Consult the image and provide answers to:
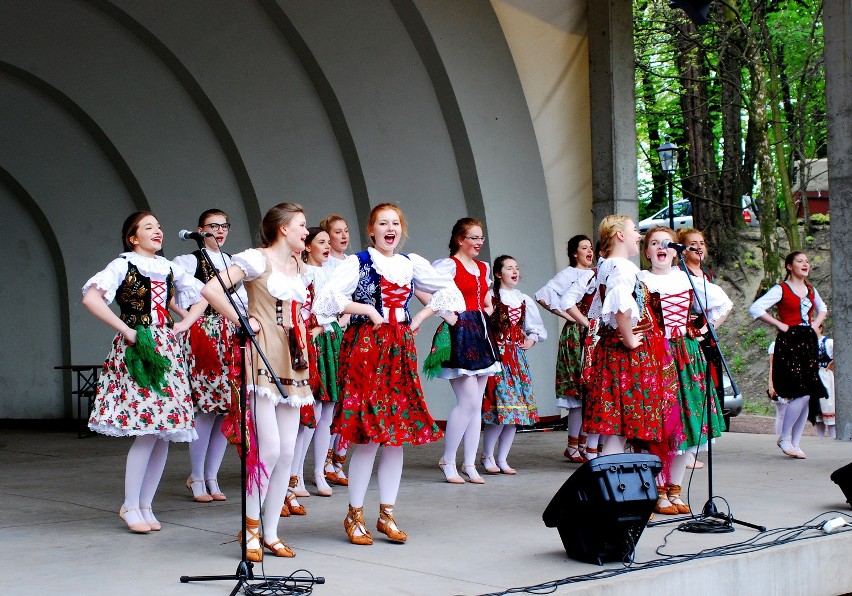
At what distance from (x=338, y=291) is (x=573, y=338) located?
3502mm

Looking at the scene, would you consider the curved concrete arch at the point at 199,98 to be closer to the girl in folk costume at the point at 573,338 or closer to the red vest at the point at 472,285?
the girl in folk costume at the point at 573,338

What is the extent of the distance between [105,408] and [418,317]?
4.93ft

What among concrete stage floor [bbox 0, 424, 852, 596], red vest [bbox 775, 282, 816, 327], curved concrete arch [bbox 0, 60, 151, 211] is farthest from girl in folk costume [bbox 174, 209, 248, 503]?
curved concrete arch [bbox 0, 60, 151, 211]

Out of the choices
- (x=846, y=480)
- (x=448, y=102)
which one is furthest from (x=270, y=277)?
(x=448, y=102)

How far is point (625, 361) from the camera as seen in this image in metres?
5.52

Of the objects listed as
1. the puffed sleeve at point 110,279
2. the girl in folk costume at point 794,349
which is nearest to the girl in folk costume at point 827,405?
the girl in folk costume at point 794,349

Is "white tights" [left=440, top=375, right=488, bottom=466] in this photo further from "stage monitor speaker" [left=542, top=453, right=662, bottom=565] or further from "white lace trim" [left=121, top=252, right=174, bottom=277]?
"stage monitor speaker" [left=542, top=453, right=662, bottom=565]

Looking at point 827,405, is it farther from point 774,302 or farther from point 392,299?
point 392,299

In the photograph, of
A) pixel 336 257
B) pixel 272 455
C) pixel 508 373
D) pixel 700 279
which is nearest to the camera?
pixel 272 455

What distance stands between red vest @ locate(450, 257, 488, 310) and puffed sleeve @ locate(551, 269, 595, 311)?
3.12 ft

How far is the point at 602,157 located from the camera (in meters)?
10.4

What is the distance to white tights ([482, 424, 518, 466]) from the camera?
7402mm

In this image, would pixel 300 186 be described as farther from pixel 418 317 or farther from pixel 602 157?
pixel 418 317

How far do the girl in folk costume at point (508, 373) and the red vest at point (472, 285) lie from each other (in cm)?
58
